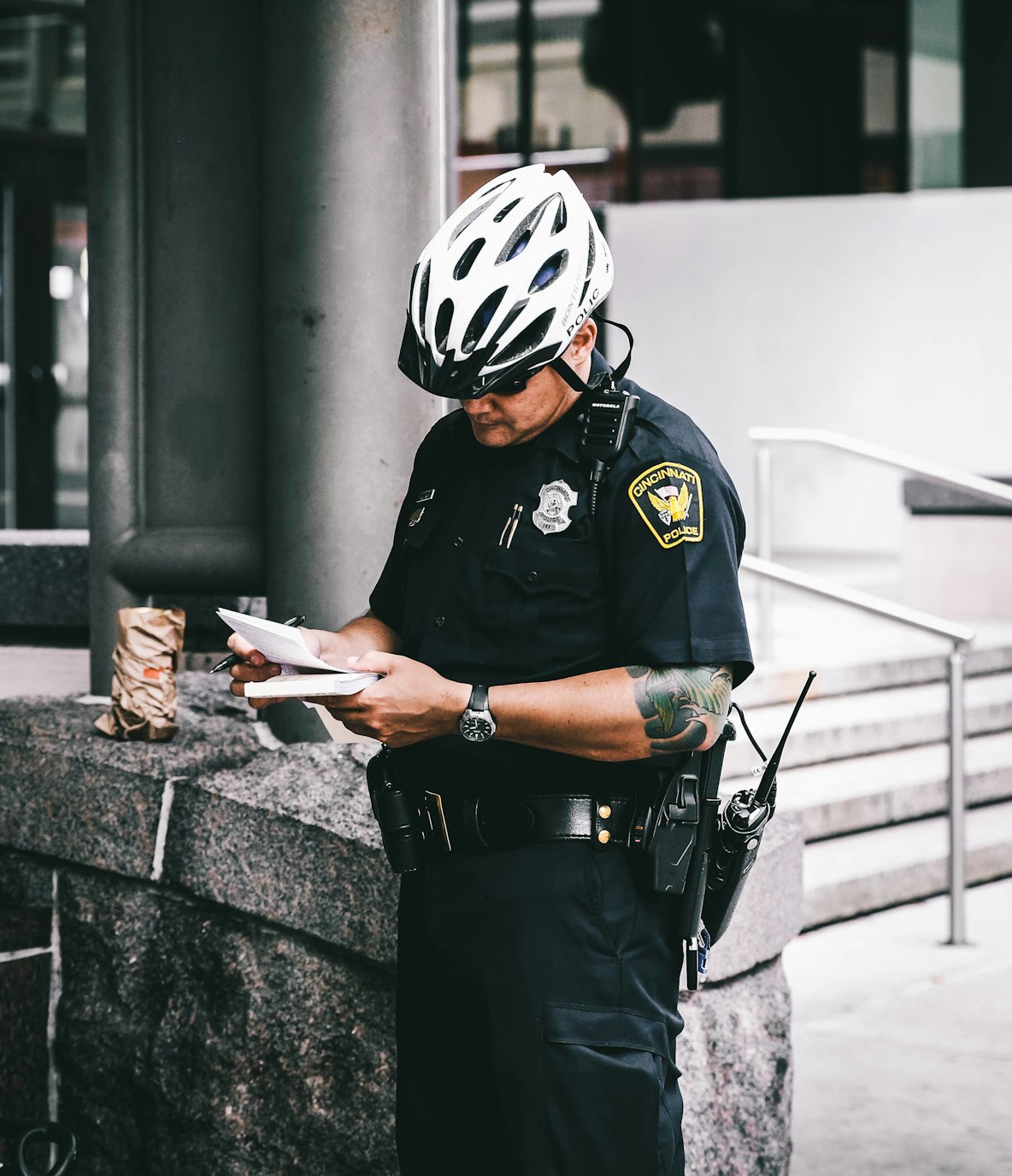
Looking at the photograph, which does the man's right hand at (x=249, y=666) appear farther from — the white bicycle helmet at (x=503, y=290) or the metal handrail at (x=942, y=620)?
the metal handrail at (x=942, y=620)

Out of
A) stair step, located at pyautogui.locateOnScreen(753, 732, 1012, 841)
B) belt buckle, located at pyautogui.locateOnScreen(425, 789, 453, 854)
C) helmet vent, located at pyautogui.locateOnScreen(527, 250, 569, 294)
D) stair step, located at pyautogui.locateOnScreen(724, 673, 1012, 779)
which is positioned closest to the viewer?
helmet vent, located at pyautogui.locateOnScreen(527, 250, 569, 294)

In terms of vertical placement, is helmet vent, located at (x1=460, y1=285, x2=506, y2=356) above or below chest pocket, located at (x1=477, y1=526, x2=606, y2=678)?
above

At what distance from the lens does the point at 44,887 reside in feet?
11.3

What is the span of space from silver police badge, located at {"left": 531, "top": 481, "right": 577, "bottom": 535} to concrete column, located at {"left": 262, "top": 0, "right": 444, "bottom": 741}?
1302mm

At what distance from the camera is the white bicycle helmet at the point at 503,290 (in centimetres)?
208

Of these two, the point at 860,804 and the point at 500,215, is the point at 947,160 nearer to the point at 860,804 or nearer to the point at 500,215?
the point at 860,804

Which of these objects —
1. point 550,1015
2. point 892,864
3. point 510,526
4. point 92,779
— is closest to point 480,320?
point 510,526

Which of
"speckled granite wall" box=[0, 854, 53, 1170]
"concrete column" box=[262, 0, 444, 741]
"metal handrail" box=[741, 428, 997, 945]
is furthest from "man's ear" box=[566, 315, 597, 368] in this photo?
"metal handrail" box=[741, 428, 997, 945]

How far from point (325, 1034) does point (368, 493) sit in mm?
1061

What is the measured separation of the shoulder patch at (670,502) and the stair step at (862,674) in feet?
14.3

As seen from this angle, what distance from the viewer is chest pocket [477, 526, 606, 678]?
6.91 ft

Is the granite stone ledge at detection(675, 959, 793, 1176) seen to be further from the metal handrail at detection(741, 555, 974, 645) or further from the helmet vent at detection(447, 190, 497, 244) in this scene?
the metal handrail at detection(741, 555, 974, 645)

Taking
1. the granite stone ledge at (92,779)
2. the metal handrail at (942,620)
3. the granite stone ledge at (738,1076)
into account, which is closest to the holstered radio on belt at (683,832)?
the granite stone ledge at (738,1076)

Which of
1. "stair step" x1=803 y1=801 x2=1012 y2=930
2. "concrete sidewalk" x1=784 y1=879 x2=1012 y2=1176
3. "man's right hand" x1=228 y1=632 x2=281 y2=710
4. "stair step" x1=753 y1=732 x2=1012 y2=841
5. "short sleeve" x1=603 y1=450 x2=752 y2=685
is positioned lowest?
"concrete sidewalk" x1=784 y1=879 x2=1012 y2=1176
